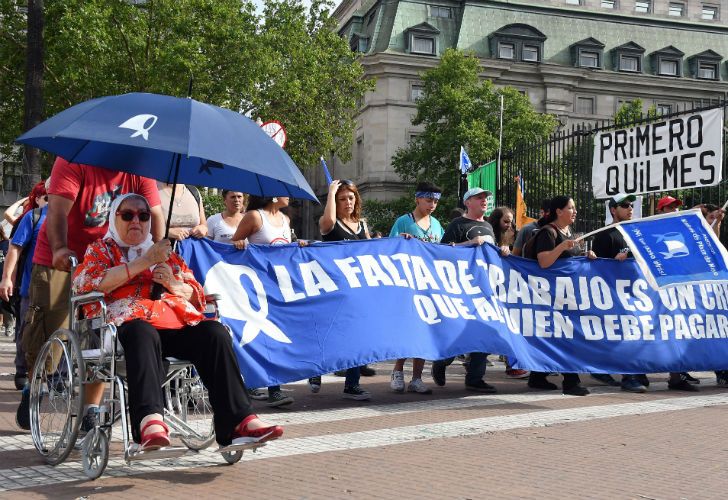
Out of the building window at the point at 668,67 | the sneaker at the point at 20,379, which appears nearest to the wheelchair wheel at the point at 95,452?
the sneaker at the point at 20,379

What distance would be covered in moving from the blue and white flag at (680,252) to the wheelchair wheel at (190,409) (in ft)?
16.1

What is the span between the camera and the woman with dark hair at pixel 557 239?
343 inches

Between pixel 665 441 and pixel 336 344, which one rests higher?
pixel 336 344

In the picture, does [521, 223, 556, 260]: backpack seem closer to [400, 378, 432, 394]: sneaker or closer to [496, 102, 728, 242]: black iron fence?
[400, 378, 432, 394]: sneaker

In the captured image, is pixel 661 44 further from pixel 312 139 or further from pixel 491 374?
pixel 491 374

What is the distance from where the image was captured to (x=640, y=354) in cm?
919

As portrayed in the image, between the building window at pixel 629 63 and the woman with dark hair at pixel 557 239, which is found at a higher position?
the building window at pixel 629 63

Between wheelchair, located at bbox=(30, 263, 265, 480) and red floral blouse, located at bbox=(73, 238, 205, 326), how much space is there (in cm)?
8

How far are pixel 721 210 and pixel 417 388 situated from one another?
4.07 meters

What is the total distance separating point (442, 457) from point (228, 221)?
384cm

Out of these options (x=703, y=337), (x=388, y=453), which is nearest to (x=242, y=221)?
(x=388, y=453)

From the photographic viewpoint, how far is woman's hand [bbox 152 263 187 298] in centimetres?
520

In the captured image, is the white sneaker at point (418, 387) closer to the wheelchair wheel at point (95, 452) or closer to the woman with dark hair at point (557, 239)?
the woman with dark hair at point (557, 239)

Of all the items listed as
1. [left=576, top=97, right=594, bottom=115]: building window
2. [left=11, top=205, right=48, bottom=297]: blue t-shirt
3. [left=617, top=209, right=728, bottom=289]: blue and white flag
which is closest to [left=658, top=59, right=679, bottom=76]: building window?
[left=576, top=97, right=594, bottom=115]: building window
